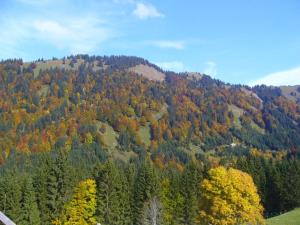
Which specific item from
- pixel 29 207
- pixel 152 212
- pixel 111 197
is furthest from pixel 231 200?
pixel 29 207

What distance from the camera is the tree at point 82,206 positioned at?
85.9 meters

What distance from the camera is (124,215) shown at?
9162 cm

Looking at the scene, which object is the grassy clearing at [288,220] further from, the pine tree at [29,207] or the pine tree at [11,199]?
the pine tree at [11,199]

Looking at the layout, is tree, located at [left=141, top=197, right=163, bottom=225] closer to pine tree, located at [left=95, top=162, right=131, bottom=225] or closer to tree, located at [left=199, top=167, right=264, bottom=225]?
pine tree, located at [left=95, top=162, right=131, bottom=225]

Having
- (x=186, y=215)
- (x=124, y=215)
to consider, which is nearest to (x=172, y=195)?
(x=186, y=215)

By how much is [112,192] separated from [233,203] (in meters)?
29.7

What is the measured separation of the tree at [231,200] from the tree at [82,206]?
26.0m

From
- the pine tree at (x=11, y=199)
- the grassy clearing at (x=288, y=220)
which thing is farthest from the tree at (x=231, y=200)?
the pine tree at (x=11, y=199)

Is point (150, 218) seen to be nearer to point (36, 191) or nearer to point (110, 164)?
point (110, 164)

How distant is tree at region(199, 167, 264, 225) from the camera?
221 ft

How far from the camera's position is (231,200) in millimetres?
68375

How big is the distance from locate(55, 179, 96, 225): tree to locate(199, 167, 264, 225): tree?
26.0m

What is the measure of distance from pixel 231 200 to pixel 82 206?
107 ft

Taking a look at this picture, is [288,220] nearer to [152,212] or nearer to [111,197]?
[152,212]
